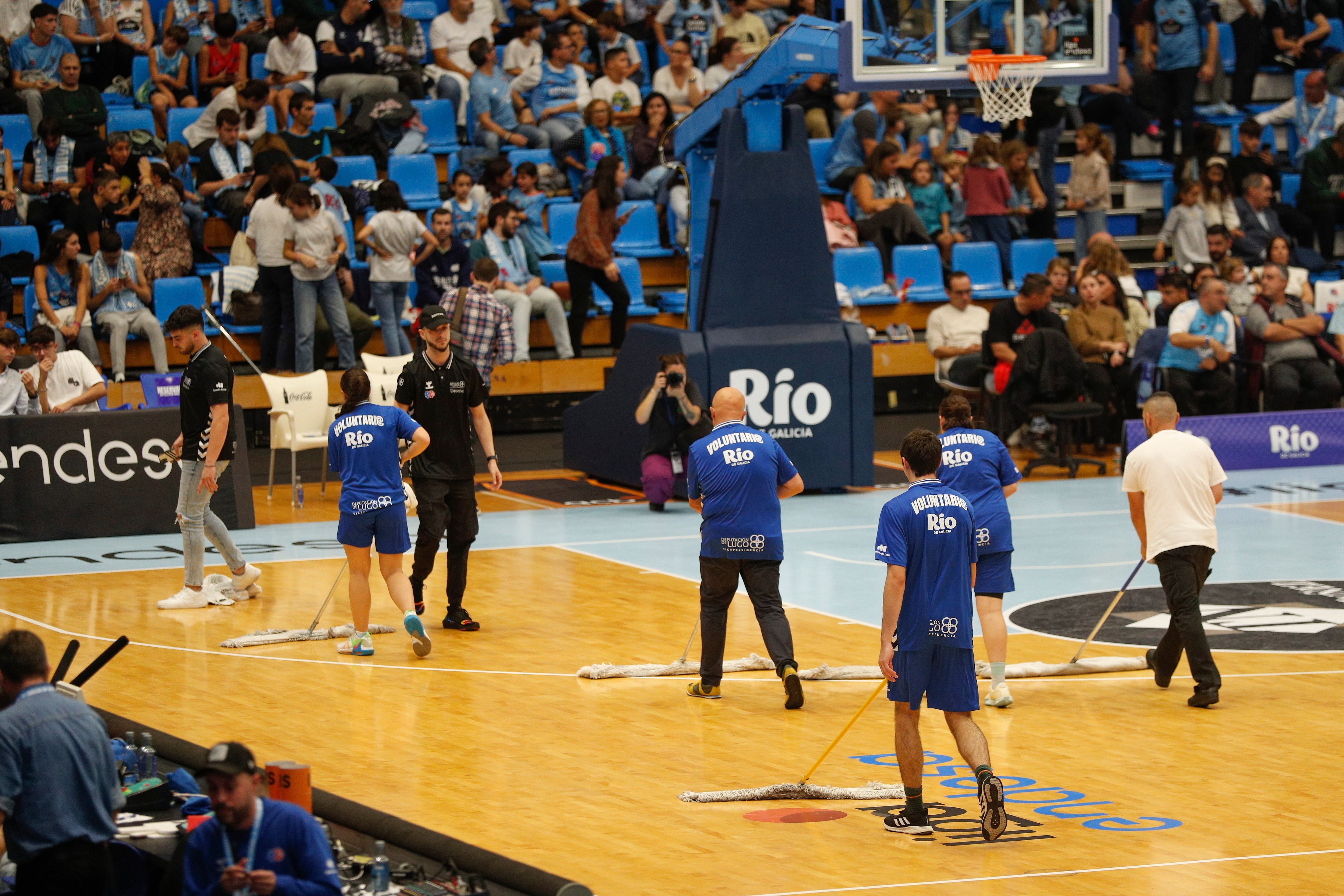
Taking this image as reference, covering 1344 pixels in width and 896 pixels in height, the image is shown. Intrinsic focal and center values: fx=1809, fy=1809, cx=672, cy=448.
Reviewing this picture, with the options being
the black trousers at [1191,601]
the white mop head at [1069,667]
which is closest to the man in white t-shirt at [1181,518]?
the black trousers at [1191,601]

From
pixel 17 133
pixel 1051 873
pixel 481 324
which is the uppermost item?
pixel 17 133

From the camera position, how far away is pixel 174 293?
18.9 meters

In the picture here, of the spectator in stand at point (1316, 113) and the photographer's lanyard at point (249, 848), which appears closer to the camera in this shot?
the photographer's lanyard at point (249, 848)

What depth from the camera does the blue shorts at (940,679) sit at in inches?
302

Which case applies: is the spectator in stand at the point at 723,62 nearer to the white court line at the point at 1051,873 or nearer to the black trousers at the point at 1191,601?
the black trousers at the point at 1191,601

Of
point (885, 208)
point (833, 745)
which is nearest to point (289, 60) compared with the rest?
point (885, 208)

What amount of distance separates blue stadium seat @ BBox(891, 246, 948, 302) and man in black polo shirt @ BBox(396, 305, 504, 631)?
10798 mm

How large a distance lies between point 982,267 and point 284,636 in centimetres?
1293

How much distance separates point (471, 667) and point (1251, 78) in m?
19.0

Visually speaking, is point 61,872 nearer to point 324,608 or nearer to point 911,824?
point 911,824

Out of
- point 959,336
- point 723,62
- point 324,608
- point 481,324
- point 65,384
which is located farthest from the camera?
point 723,62

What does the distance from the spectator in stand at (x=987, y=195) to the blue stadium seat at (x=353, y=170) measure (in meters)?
7.22

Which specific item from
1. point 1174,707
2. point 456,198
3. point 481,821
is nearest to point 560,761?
point 481,821

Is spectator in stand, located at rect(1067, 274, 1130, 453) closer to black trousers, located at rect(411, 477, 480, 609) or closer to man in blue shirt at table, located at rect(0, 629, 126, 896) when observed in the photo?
black trousers, located at rect(411, 477, 480, 609)
